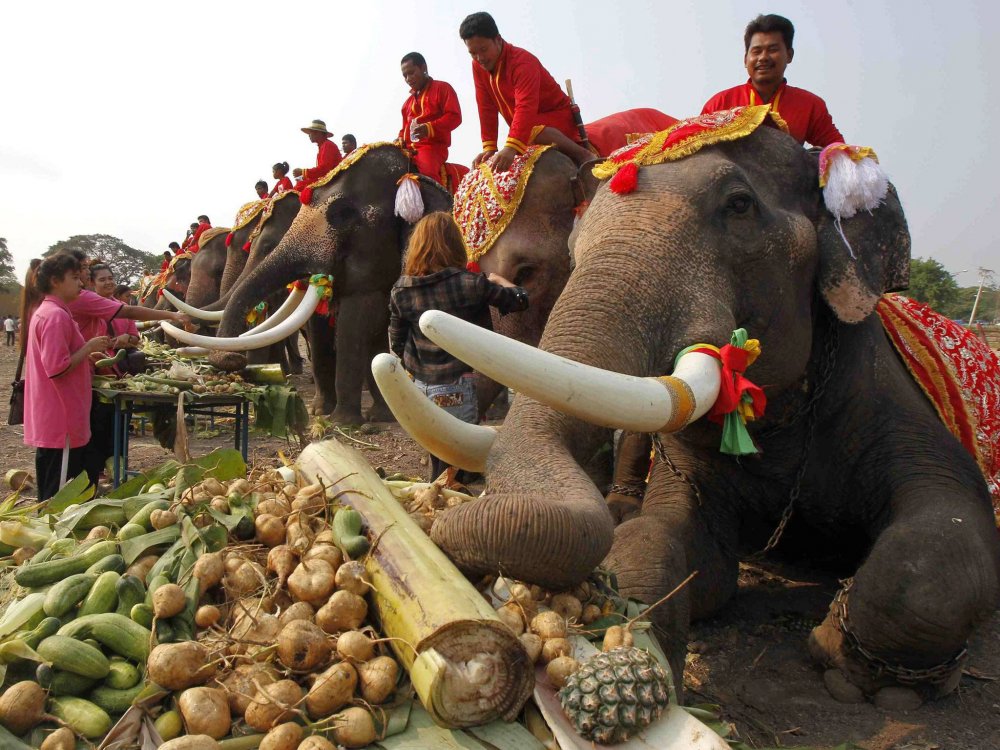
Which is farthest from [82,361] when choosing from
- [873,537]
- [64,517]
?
[873,537]

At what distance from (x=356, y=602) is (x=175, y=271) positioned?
15.0 meters

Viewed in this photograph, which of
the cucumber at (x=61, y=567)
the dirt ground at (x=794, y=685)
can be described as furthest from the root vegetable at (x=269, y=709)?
the dirt ground at (x=794, y=685)

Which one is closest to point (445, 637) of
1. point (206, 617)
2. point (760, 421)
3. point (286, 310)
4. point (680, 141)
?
point (206, 617)

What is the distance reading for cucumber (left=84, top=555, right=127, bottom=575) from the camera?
6.70 ft

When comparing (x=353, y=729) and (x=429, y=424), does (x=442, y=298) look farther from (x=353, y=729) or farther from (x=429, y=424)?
(x=353, y=729)

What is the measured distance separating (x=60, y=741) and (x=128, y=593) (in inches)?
17.2

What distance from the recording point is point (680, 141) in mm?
3342

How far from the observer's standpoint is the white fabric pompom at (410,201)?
24.3ft

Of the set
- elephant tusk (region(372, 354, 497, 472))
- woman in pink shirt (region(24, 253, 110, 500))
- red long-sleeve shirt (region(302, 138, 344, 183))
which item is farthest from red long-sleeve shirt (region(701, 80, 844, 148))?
red long-sleeve shirt (region(302, 138, 344, 183))

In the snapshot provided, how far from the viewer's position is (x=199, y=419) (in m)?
10.1

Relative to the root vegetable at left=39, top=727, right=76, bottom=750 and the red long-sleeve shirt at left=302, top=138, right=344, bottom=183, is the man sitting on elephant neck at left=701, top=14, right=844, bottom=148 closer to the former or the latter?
the root vegetable at left=39, top=727, right=76, bottom=750

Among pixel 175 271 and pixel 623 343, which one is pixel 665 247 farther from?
pixel 175 271

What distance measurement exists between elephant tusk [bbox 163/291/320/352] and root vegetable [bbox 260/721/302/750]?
5346mm

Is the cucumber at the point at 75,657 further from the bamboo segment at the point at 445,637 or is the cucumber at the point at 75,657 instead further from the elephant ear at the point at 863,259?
the elephant ear at the point at 863,259
